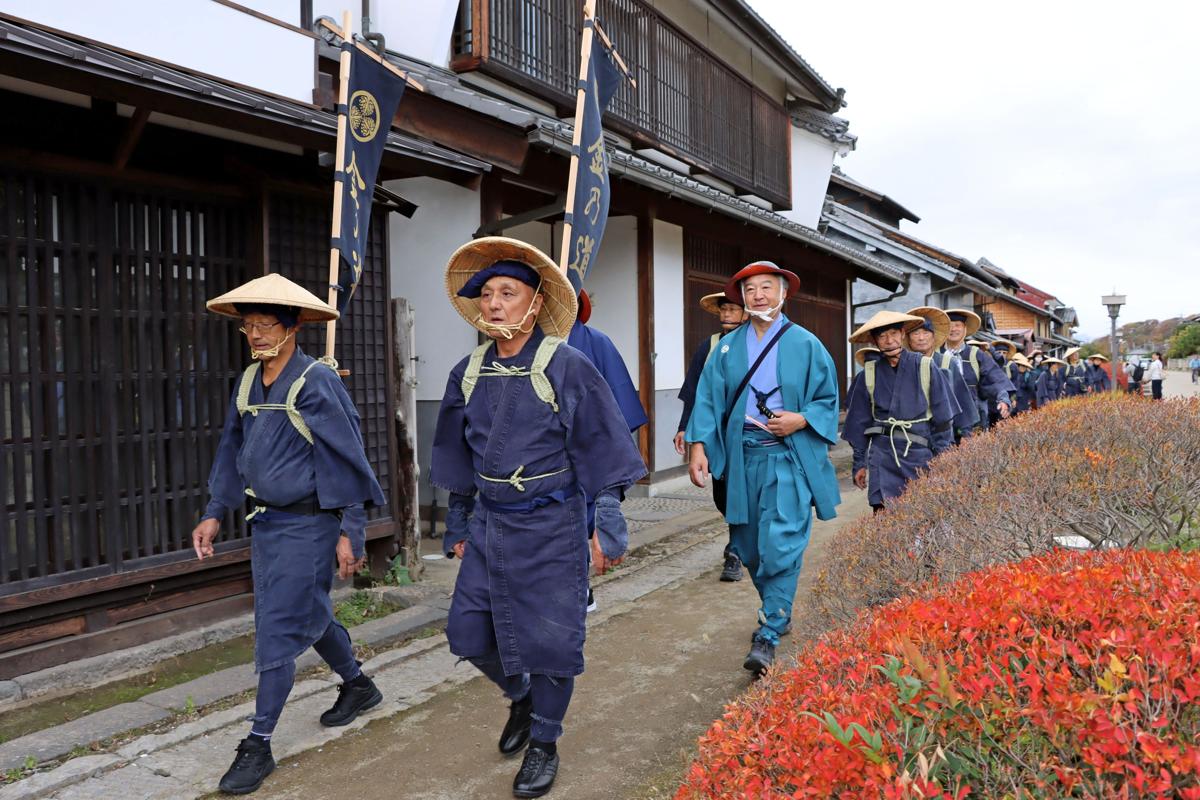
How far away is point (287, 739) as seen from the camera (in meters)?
4.18

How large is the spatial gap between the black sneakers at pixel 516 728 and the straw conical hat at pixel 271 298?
1990 mm

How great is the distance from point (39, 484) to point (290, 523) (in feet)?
6.57

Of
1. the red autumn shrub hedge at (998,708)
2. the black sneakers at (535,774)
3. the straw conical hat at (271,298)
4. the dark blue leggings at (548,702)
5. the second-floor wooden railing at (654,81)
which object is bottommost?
the black sneakers at (535,774)

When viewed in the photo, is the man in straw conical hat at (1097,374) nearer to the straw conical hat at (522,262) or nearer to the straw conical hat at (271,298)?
the straw conical hat at (522,262)

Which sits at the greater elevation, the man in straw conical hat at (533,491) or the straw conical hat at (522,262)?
the straw conical hat at (522,262)

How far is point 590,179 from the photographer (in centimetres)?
548

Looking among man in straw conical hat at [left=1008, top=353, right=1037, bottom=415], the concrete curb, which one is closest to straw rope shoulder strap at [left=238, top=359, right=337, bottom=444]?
the concrete curb

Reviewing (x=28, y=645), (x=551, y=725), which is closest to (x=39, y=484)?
(x=28, y=645)

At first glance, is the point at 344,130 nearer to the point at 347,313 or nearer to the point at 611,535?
the point at 347,313

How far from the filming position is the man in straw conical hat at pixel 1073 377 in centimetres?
2244

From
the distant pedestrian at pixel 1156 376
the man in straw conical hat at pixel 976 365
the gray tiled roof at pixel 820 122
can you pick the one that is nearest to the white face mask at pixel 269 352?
the man in straw conical hat at pixel 976 365

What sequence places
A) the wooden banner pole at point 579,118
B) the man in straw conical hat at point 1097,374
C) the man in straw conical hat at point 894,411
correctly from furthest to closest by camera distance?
the man in straw conical hat at point 1097,374, the man in straw conical hat at point 894,411, the wooden banner pole at point 579,118

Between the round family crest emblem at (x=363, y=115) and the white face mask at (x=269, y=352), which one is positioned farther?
the round family crest emblem at (x=363, y=115)

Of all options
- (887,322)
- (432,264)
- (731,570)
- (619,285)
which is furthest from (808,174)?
(731,570)
